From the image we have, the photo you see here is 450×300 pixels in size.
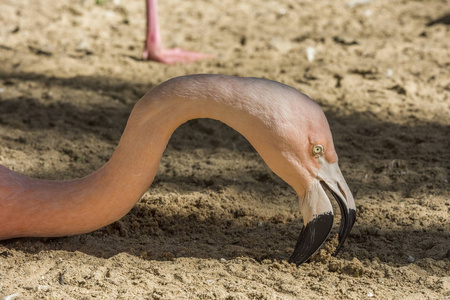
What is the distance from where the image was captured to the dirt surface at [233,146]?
267 centimetres

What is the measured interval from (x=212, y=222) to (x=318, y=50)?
3144 mm

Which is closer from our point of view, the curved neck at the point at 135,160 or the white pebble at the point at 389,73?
the curved neck at the point at 135,160

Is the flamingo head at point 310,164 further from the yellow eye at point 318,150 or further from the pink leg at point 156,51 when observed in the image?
the pink leg at point 156,51

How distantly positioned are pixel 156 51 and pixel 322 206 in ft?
11.2

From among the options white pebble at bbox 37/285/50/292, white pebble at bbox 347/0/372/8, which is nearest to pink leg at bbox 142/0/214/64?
white pebble at bbox 347/0/372/8

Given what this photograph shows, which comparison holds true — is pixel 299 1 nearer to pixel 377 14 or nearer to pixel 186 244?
pixel 377 14

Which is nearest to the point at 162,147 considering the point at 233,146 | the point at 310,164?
the point at 310,164

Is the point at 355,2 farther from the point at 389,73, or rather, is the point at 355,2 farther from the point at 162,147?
the point at 162,147

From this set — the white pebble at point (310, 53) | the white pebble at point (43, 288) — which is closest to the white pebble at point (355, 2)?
the white pebble at point (310, 53)

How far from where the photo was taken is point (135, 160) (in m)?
2.67

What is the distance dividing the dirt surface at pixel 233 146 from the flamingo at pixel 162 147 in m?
0.18

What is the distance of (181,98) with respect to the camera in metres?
2.54

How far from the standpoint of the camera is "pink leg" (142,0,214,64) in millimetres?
5555

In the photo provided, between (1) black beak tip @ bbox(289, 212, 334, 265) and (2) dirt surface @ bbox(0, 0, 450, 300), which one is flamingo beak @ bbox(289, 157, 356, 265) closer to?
(1) black beak tip @ bbox(289, 212, 334, 265)
